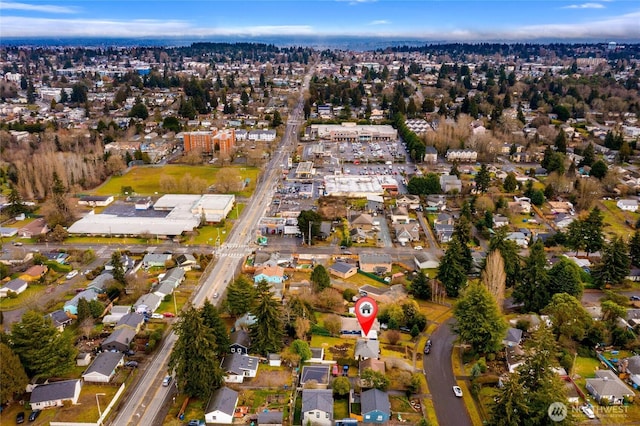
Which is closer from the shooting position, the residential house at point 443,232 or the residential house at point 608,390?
the residential house at point 608,390

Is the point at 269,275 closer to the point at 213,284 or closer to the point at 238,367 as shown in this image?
the point at 213,284

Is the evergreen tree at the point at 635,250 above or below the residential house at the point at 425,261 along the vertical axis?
above

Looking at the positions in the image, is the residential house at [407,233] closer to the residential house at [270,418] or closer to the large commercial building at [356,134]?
the residential house at [270,418]

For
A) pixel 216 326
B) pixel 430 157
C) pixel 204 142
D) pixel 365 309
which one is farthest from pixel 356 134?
pixel 216 326

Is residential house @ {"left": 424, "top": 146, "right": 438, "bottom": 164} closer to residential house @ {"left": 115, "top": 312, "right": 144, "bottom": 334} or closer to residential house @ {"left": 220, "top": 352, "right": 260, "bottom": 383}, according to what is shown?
residential house @ {"left": 220, "top": 352, "right": 260, "bottom": 383}

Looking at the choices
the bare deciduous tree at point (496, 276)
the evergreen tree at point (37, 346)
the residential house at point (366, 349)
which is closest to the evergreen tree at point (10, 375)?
the evergreen tree at point (37, 346)

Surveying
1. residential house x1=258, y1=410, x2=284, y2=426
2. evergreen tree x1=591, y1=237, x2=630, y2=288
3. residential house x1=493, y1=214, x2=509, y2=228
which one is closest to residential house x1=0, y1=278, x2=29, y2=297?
residential house x1=258, y1=410, x2=284, y2=426

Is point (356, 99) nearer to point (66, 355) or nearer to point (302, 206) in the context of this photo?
point (302, 206)
